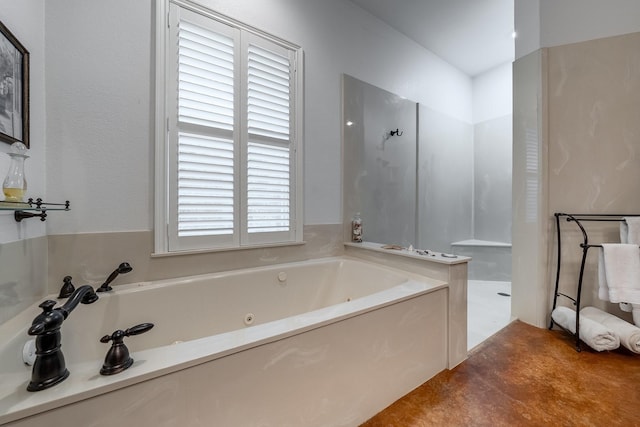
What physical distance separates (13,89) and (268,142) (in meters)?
1.25

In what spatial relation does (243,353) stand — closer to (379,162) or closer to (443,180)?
(379,162)

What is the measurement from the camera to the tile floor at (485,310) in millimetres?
2115

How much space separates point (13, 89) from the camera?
1104 mm

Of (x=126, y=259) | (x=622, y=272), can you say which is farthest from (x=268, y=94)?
(x=622, y=272)

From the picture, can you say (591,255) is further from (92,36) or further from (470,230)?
(92,36)

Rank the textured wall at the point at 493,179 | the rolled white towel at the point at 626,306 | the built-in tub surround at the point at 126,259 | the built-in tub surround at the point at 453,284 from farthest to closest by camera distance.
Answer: the textured wall at the point at 493,179
the rolled white towel at the point at 626,306
the built-in tub surround at the point at 453,284
the built-in tub surround at the point at 126,259

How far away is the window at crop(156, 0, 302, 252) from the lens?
1.63m

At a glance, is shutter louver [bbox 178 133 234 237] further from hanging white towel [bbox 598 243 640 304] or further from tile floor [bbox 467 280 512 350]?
hanging white towel [bbox 598 243 640 304]

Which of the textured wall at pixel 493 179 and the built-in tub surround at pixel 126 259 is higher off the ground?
the textured wall at pixel 493 179

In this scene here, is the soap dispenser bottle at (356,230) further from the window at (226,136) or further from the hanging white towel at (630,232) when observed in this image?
the hanging white towel at (630,232)

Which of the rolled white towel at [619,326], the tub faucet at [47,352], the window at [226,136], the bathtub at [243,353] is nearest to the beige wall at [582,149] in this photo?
the rolled white towel at [619,326]

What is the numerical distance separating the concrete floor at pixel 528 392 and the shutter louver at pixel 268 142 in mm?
1382

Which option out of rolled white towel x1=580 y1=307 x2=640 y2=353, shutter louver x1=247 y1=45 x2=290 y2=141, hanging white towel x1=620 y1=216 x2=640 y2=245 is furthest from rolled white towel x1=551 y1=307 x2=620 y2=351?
shutter louver x1=247 y1=45 x2=290 y2=141

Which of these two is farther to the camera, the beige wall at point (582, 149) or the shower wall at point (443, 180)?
the shower wall at point (443, 180)
